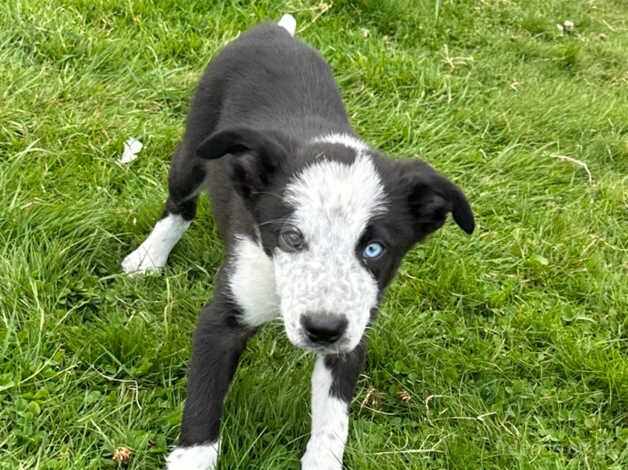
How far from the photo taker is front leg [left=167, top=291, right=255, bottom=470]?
276 centimetres

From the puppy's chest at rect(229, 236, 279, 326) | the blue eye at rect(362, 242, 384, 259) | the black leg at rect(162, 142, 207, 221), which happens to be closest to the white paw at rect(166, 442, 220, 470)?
the puppy's chest at rect(229, 236, 279, 326)

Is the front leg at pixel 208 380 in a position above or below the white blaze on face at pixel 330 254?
below

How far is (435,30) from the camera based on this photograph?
593cm

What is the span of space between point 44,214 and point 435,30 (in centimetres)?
344

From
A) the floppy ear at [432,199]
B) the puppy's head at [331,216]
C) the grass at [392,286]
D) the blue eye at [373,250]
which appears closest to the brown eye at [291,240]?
the puppy's head at [331,216]

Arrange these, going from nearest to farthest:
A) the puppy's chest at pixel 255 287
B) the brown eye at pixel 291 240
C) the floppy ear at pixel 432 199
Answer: the brown eye at pixel 291 240 < the floppy ear at pixel 432 199 < the puppy's chest at pixel 255 287

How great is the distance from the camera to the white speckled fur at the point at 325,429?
9.33 ft

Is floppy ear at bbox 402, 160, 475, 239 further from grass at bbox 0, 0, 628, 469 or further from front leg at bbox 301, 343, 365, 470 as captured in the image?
grass at bbox 0, 0, 628, 469

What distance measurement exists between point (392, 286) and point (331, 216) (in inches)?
52.3

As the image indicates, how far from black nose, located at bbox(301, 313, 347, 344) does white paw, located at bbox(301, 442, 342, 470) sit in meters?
0.61

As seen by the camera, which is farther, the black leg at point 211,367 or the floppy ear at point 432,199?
the black leg at point 211,367

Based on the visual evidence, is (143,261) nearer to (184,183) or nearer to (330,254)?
(184,183)

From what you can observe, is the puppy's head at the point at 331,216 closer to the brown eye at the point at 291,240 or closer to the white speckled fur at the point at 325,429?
the brown eye at the point at 291,240

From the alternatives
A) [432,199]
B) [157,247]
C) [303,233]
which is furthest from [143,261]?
[432,199]
